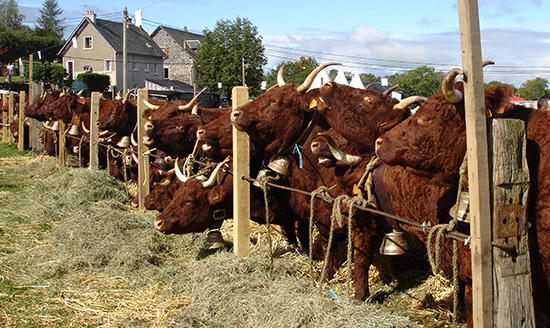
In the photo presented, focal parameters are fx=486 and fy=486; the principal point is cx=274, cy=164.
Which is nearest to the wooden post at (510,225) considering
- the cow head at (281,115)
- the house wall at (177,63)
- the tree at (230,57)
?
the cow head at (281,115)

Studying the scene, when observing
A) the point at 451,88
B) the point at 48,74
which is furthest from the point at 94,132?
the point at 48,74

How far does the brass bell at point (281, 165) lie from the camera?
486 centimetres

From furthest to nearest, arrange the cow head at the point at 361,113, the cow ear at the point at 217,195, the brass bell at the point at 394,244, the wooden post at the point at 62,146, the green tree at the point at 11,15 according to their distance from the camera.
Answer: the green tree at the point at 11,15 < the wooden post at the point at 62,146 < the cow ear at the point at 217,195 < the cow head at the point at 361,113 < the brass bell at the point at 394,244

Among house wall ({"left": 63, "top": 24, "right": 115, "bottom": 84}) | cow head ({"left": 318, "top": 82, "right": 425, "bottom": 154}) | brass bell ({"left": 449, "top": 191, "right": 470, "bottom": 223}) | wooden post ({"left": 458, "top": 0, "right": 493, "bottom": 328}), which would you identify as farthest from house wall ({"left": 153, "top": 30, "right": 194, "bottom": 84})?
wooden post ({"left": 458, "top": 0, "right": 493, "bottom": 328})

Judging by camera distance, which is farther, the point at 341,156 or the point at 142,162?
the point at 142,162

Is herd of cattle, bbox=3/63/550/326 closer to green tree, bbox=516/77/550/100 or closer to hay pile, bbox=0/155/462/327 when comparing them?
hay pile, bbox=0/155/462/327

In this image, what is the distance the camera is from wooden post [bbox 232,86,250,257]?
4.55 meters

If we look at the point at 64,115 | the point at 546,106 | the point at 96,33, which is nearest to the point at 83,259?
the point at 546,106

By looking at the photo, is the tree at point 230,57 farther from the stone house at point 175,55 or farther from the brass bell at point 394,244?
the brass bell at point 394,244

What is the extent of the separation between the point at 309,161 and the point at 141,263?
7.07ft

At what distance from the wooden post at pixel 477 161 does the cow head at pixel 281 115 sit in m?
2.53

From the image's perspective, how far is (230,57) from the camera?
47031mm

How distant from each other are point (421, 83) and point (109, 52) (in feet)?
116

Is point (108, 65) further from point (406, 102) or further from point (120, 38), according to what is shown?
point (406, 102)
